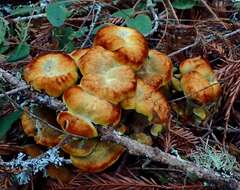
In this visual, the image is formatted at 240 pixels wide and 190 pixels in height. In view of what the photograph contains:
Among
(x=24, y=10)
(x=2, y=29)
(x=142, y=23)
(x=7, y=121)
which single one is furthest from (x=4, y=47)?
(x=142, y=23)

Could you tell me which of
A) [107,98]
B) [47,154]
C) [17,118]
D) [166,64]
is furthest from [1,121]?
[166,64]

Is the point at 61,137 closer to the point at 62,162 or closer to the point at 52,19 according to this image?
the point at 62,162

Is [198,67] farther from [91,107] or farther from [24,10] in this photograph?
[24,10]

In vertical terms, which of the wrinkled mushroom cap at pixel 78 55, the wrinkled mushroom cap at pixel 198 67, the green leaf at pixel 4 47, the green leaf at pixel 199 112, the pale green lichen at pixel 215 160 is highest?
the wrinkled mushroom cap at pixel 78 55

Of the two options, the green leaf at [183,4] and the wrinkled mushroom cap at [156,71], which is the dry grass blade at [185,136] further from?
the green leaf at [183,4]

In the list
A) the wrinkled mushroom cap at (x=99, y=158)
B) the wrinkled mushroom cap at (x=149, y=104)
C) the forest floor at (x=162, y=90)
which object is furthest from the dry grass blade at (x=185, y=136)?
the wrinkled mushroom cap at (x=99, y=158)

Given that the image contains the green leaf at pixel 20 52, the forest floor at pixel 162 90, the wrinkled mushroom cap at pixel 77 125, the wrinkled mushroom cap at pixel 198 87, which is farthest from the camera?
the green leaf at pixel 20 52
